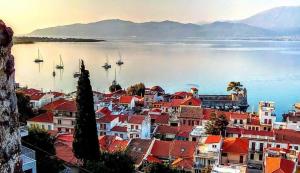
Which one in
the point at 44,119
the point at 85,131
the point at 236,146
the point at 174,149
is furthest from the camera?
the point at 44,119

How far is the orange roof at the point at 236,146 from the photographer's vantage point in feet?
77.4

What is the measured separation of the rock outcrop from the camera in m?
3.14

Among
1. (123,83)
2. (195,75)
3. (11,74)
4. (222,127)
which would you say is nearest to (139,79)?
(123,83)

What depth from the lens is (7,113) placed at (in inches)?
129

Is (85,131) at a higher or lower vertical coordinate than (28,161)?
lower

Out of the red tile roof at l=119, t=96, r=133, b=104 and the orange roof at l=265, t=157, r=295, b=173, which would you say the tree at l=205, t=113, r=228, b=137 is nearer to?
the orange roof at l=265, t=157, r=295, b=173

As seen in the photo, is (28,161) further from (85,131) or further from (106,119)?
(106,119)

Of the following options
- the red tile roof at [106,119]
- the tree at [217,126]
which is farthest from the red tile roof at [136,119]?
the tree at [217,126]

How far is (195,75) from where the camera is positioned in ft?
278

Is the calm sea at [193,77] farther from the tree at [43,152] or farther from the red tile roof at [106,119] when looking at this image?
the tree at [43,152]

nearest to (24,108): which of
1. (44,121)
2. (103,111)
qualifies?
(44,121)

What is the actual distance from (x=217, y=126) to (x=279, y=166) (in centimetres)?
1063

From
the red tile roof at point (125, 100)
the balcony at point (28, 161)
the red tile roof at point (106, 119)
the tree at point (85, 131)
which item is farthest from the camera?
the red tile roof at point (125, 100)

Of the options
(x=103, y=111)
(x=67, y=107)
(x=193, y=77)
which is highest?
(x=67, y=107)
